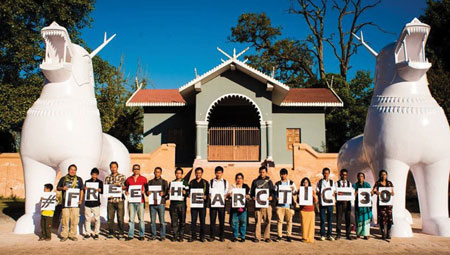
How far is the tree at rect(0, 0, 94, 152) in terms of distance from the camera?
12930 millimetres

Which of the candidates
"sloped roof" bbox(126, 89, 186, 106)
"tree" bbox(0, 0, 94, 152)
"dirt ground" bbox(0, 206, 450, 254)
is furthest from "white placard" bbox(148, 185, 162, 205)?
"sloped roof" bbox(126, 89, 186, 106)

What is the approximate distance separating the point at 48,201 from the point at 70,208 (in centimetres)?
40

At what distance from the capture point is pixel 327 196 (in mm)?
6664

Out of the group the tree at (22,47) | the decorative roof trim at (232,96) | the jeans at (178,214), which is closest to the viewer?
the jeans at (178,214)

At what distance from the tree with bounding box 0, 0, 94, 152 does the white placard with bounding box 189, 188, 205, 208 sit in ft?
31.6

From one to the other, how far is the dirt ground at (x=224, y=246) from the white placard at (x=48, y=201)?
0.59 meters

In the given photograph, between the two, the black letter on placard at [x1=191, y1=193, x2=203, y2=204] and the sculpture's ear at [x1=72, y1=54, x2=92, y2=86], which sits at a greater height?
the sculpture's ear at [x1=72, y1=54, x2=92, y2=86]

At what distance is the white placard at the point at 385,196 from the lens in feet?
21.2

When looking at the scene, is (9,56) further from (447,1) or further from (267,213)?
(447,1)

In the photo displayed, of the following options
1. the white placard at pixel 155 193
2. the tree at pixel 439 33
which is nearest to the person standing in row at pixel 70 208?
the white placard at pixel 155 193

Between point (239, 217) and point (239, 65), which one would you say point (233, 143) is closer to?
point (239, 65)

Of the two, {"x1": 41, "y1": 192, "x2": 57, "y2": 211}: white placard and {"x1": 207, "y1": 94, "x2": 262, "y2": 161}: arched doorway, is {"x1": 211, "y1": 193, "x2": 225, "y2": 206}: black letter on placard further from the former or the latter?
{"x1": 207, "y1": 94, "x2": 262, "y2": 161}: arched doorway

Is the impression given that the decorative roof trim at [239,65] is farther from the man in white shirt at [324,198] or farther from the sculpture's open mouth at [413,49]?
the man in white shirt at [324,198]

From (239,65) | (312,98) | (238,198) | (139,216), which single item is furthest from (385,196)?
(312,98)
